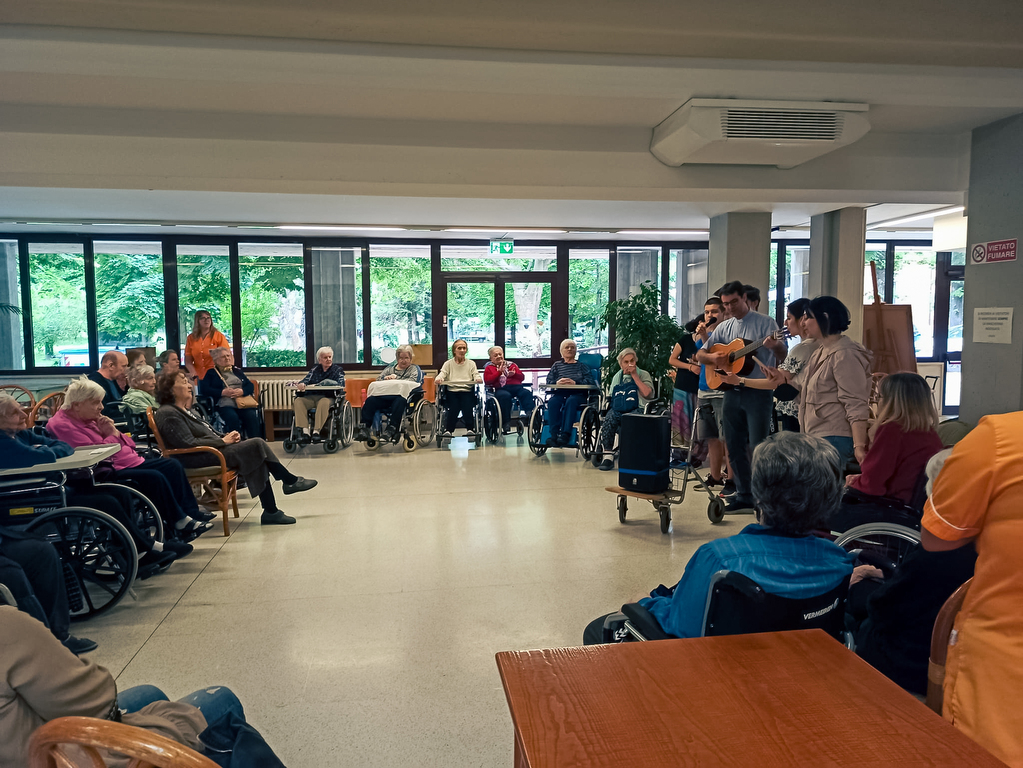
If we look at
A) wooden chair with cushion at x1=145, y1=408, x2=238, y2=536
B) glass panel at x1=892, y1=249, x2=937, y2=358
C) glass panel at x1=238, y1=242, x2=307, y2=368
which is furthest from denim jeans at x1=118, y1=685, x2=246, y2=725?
glass panel at x1=892, y1=249, x2=937, y2=358

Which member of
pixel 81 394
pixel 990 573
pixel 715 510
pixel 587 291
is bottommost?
pixel 715 510

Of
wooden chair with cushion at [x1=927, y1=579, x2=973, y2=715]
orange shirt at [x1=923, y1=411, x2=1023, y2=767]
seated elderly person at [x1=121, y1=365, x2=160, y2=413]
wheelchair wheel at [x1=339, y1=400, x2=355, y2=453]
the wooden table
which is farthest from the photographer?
wheelchair wheel at [x1=339, y1=400, x2=355, y2=453]

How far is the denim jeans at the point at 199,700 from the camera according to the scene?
167 centimetres

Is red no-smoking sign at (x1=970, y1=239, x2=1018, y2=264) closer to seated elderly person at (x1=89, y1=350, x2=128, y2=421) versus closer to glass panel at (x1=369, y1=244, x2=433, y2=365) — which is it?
seated elderly person at (x1=89, y1=350, x2=128, y2=421)

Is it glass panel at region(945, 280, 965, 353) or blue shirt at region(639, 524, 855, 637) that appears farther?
glass panel at region(945, 280, 965, 353)

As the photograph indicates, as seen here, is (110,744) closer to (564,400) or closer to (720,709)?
(720,709)

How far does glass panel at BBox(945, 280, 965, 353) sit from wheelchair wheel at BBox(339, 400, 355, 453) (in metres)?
8.91

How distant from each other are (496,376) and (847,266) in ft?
13.6

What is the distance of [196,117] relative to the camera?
15.2ft

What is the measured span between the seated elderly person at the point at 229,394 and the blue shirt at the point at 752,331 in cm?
507

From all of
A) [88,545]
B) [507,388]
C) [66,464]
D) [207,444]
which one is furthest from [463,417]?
[66,464]

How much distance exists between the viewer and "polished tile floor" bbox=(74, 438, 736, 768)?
2.42 meters

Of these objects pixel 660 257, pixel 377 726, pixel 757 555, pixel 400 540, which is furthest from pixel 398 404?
pixel 757 555

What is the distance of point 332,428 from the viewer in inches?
310
